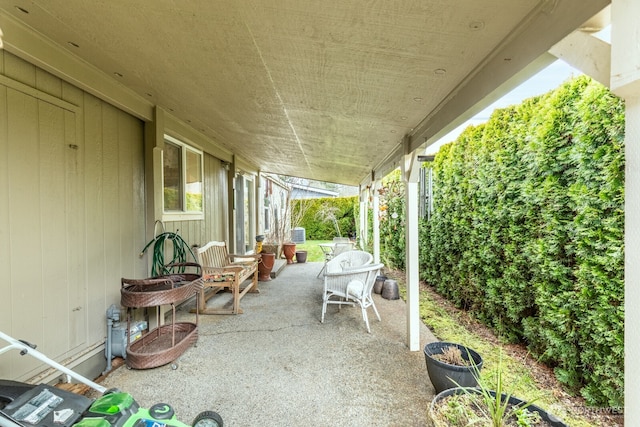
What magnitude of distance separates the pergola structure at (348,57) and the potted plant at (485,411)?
0.66 m

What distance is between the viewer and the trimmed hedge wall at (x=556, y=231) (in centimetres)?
205

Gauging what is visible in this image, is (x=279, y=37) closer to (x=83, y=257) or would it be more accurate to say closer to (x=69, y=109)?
(x=69, y=109)

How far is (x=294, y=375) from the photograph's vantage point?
104 inches

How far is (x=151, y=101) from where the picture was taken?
337 centimetres

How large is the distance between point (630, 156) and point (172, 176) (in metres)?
4.29

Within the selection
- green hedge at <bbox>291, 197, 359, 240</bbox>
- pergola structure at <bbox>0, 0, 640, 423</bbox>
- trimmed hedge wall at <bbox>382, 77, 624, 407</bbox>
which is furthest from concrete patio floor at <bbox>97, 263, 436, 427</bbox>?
green hedge at <bbox>291, 197, 359, 240</bbox>

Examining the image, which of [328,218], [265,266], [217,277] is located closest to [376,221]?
[265,266]

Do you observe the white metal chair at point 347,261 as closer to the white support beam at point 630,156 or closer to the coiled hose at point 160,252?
the coiled hose at point 160,252

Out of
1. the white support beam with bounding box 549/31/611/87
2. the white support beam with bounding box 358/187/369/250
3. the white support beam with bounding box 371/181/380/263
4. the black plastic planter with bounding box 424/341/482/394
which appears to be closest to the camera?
the white support beam with bounding box 549/31/611/87

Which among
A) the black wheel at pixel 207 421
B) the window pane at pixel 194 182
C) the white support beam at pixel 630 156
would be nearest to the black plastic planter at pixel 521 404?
the white support beam at pixel 630 156

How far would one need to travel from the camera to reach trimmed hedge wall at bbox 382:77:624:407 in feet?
6.73

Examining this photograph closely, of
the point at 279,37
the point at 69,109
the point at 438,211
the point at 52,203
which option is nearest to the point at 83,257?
the point at 52,203

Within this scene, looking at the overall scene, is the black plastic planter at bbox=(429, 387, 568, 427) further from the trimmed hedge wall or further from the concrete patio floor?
the trimmed hedge wall

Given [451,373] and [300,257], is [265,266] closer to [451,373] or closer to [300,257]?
[300,257]
